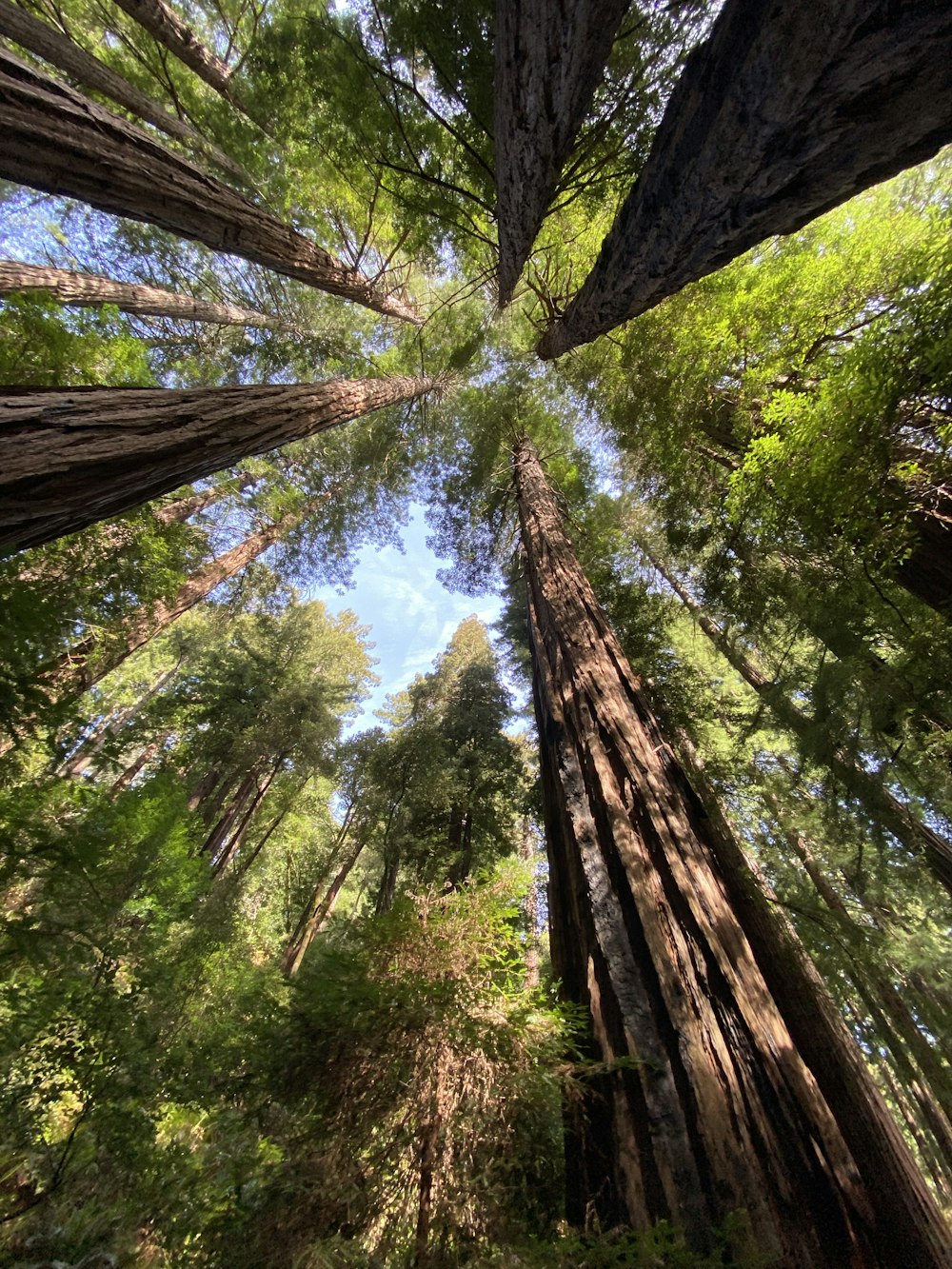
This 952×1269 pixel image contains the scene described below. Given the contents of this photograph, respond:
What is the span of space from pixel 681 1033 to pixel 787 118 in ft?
12.3

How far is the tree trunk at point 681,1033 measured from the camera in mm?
1632

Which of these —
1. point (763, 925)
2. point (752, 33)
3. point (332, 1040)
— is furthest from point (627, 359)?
point (332, 1040)

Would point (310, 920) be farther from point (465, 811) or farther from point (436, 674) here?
Result: point (436, 674)

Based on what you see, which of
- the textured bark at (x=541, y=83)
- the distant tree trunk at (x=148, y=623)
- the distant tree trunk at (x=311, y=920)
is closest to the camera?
the textured bark at (x=541, y=83)

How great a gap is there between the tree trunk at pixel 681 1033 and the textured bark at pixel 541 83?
364 centimetres

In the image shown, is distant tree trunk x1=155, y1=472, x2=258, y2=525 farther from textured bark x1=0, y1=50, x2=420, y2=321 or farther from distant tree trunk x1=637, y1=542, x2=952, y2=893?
distant tree trunk x1=637, y1=542, x2=952, y2=893

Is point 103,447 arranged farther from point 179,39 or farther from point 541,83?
point 179,39

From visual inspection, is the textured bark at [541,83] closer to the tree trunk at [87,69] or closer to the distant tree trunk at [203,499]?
the tree trunk at [87,69]

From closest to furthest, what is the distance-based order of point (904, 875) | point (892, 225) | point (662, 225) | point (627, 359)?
point (662, 225)
point (892, 225)
point (904, 875)
point (627, 359)

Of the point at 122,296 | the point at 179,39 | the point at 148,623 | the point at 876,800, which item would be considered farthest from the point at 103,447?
the point at 179,39

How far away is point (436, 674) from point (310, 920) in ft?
24.0

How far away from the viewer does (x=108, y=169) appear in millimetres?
2621

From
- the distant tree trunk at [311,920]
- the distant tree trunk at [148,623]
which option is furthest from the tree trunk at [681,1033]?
the distant tree trunk at [311,920]

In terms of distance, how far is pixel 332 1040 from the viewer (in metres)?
2.19
